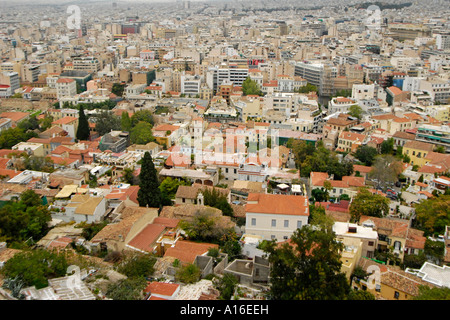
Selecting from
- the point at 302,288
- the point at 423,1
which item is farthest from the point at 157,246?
the point at 423,1

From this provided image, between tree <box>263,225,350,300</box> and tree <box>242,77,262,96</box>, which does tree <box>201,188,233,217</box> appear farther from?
tree <box>242,77,262,96</box>

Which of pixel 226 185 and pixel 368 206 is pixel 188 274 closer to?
pixel 368 206

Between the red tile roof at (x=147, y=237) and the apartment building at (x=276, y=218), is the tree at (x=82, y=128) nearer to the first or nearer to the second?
the red tile roof at (x=147, y=237)

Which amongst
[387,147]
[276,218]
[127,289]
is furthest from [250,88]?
[127,289]

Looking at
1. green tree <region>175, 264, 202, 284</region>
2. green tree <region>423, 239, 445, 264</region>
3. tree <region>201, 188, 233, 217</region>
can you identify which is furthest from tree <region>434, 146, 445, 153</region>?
green tree <region>175, 264, 202, 284</region>

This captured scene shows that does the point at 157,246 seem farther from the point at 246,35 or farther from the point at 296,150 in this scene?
the point at 246,35
